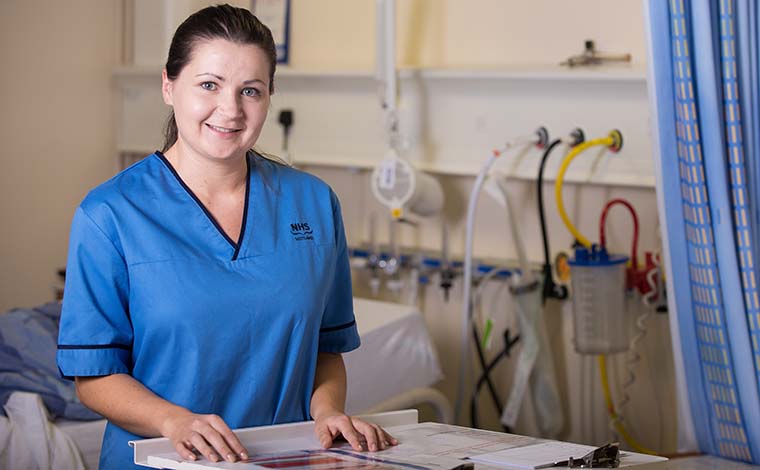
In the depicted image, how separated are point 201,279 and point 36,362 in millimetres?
990

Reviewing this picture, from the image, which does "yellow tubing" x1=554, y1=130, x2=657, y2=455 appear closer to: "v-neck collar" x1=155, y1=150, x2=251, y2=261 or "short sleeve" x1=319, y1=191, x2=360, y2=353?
"short sleeve" x1=319, y1=191, x2=360, y2=353

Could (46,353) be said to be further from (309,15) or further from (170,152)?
(309,15)

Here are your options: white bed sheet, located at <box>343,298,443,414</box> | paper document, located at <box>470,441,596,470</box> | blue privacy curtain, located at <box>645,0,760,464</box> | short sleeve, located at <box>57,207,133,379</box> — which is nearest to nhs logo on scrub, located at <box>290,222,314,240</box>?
short sleeve, located at <box>57,207,133,379</box>

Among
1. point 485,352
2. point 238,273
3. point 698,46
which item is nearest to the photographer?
point 238,273

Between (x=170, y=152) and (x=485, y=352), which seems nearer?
(x=170, y=152)

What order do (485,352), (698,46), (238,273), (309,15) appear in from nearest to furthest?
1. (238,273)
2. (698,46)
3. (485,352)
4. (309,15)

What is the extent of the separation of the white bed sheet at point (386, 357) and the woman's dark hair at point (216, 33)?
→ 3.53 ft

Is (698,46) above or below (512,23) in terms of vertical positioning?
below

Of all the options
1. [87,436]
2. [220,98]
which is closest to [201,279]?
[220,98]

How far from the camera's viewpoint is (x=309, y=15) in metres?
3.19

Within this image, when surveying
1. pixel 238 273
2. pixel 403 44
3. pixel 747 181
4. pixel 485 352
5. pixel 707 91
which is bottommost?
pixel 485 352

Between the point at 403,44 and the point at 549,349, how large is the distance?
39.1 inches

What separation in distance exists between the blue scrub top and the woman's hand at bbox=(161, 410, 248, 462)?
0.40 ft

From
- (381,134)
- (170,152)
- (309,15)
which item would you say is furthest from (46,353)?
(309,15)
